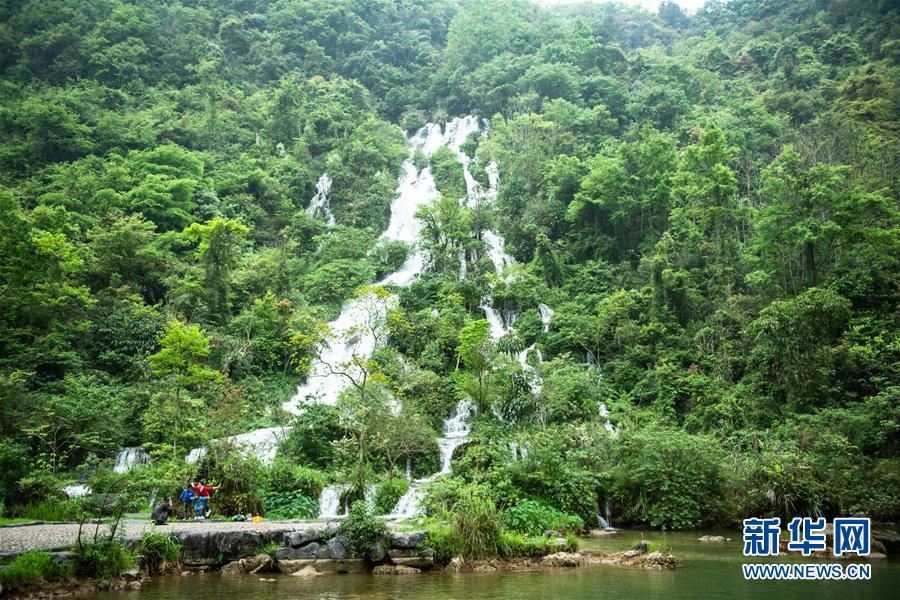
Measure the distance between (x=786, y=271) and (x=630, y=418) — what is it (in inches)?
365

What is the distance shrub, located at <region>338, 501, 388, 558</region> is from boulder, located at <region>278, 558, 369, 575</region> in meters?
0.16

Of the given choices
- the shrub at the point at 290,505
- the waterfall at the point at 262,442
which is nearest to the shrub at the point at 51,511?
the shrub at the point at 290,505

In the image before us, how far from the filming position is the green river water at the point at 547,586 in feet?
27.8

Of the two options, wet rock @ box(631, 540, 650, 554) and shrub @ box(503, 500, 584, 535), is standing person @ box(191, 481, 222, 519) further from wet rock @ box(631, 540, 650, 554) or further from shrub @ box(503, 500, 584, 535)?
wet rock @ box(631, 540, 650, 554)

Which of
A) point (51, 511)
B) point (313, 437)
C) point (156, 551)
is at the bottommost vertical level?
point (51, 511)

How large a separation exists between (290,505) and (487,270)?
19936 millimetres

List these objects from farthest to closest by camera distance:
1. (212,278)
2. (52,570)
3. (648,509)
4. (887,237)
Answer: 1. (212,278)
2. (887,237)
3. (648,509)
4. (52,570)

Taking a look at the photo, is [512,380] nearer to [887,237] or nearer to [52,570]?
[887,237]

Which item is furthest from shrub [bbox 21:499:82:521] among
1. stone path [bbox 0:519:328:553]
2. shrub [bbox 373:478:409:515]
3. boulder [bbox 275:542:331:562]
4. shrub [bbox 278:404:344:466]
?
shrub [bbox 278:404:344:466]

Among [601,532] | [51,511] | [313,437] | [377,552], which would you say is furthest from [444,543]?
[313,437]

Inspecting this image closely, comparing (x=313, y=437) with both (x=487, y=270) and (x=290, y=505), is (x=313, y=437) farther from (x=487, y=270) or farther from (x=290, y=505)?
(x=487, y=270)

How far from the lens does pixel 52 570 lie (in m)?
8.71

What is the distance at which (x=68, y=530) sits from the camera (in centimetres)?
1155

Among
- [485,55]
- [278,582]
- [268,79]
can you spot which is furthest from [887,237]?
[268,79]
